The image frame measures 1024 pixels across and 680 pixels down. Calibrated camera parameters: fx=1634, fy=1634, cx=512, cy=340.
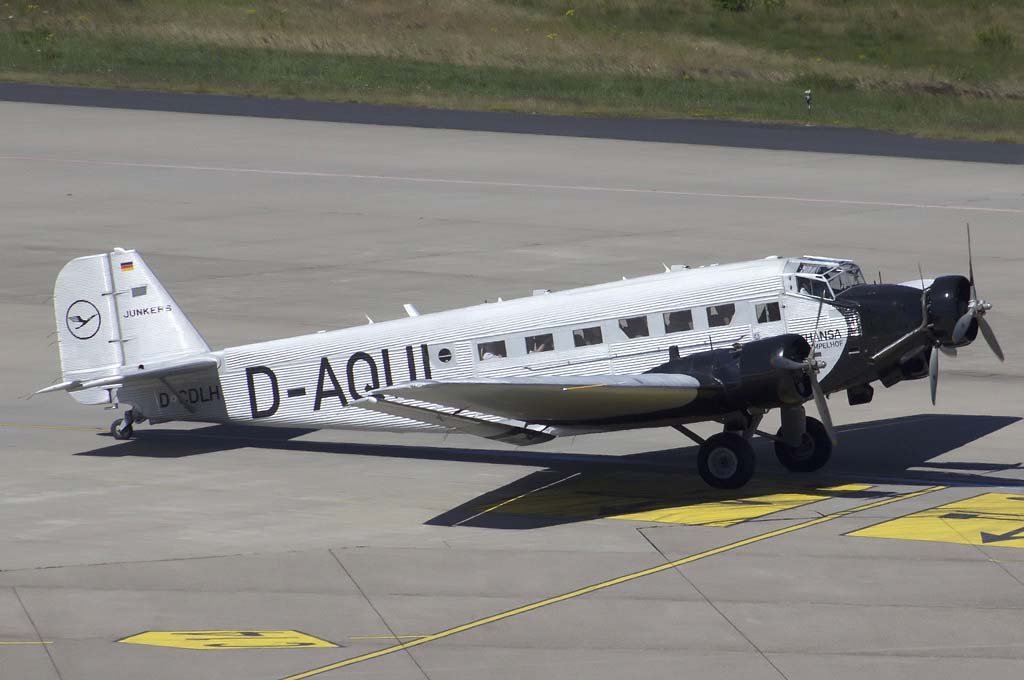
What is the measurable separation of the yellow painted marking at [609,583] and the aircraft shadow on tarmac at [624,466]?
0.87 m

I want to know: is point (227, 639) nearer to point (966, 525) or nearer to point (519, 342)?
point (519, 342)

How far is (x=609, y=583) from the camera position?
21.8 meters

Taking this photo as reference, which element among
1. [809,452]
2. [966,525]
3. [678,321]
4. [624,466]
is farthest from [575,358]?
[966,525]

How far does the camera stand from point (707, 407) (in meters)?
24.7

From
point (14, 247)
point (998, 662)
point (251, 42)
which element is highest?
point (251, 42)

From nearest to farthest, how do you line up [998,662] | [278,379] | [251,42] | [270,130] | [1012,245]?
[998,662]
[278,379]
[1012,245]
[270,130]
[251,42]

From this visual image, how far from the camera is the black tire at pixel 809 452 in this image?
27.2m

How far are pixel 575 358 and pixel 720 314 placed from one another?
2.40m

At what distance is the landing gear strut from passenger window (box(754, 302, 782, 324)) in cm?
1119

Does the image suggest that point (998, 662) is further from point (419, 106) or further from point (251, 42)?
point (251, 42)

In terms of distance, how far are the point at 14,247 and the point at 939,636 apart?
34.9 m

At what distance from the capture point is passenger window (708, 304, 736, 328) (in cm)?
2570

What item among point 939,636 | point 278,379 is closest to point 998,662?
point 939,636

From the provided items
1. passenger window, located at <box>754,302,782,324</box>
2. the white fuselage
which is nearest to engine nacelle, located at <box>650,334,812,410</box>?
passenger window, located at <box>754,302,782,324</box>
